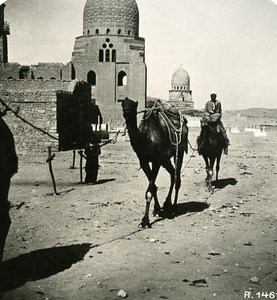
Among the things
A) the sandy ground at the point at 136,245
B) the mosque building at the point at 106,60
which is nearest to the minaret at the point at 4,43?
the mosque building at the point at 106,60

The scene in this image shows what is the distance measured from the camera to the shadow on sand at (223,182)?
39.0 feet

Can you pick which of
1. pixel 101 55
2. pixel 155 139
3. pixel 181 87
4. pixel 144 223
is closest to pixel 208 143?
pixel 155 139

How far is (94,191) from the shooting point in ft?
36.0

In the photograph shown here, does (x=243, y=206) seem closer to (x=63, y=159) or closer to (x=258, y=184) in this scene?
(x=258, y=184)

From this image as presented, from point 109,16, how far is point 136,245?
158ft

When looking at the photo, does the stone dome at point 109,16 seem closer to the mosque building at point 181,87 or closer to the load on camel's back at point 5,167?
the mosque building at point 181,87

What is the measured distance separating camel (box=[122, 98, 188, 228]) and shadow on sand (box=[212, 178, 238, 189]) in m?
3.23

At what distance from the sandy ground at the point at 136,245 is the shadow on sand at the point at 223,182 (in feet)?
0.53

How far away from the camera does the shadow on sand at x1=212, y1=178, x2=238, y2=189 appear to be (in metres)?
11.9

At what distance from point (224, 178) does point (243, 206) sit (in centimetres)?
429

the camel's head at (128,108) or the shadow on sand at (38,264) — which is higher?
the camel's head at (128,108)

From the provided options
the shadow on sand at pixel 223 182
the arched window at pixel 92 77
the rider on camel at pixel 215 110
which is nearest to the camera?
the rider on camel at pixel 215 110

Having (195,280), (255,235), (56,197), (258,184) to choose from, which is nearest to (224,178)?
(258,184)

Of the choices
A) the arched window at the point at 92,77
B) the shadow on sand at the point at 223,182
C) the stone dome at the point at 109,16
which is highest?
the stone dome at the point at 109,16
